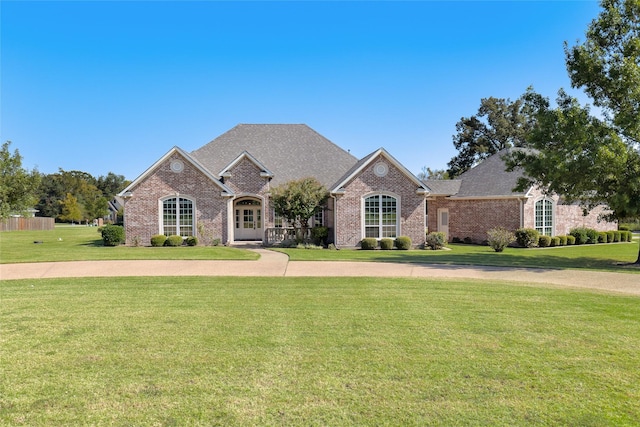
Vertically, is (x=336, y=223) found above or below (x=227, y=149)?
below

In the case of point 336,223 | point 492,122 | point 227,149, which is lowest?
point 336,223

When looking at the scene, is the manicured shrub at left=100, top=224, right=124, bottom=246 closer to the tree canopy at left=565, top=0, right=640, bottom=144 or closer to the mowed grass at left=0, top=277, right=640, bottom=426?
the mowed grass at left=0, top=277, right=640, bottom=426

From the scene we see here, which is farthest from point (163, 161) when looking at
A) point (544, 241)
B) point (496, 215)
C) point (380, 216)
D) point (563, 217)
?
point (563, 217)

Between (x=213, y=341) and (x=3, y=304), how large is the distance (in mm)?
5743

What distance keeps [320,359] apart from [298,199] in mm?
17468

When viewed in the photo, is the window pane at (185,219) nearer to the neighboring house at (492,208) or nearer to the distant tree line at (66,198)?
the neighboring house at (492,208)

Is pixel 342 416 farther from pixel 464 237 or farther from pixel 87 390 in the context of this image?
pixel 464 237

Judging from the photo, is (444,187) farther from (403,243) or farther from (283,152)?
(283,152)

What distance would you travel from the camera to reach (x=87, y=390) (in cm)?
471

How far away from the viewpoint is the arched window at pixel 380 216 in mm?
24344

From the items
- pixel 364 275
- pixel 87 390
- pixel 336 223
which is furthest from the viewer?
pixel 336 223

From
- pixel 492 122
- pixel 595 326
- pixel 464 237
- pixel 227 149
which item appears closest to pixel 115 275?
pixel 595 326

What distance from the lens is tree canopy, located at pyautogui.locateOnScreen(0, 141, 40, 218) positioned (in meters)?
25.3

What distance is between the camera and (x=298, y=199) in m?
22.9
